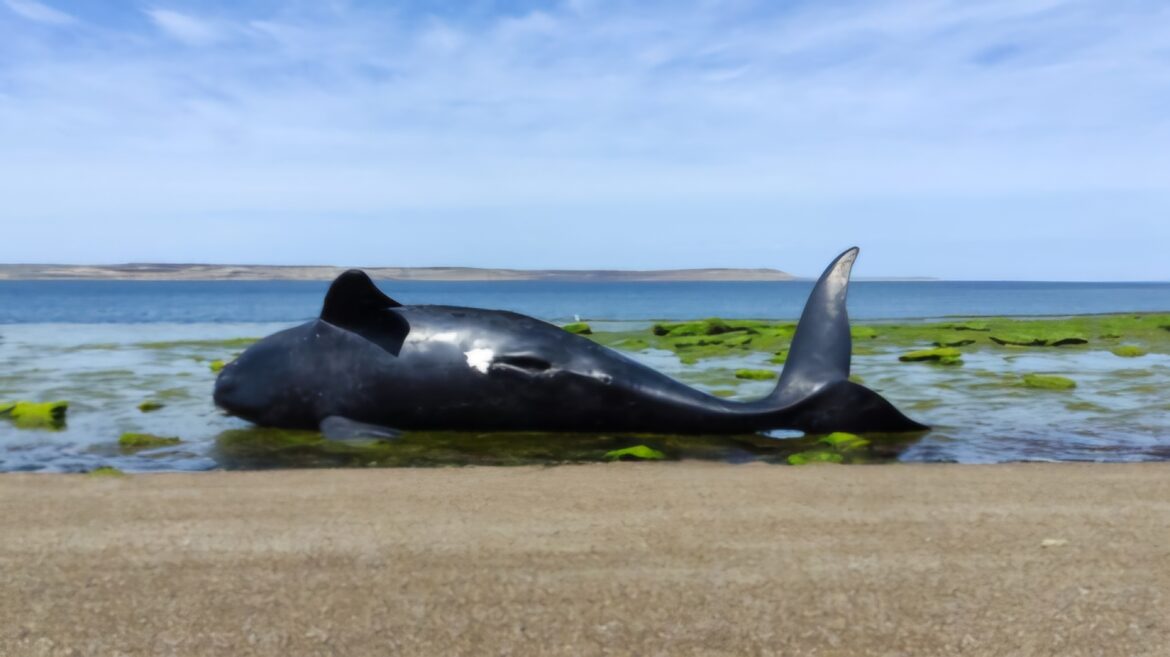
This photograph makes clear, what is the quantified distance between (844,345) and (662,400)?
5.48 feet

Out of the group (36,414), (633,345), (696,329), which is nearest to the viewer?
(36,414)

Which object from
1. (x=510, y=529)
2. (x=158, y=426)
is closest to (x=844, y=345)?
(x=510, y=529)

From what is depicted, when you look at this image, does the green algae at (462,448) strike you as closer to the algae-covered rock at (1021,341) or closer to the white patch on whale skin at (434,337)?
the white patch on whale skin at (434,337)

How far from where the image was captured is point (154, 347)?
73.7ft

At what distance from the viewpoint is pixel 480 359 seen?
9625 mm

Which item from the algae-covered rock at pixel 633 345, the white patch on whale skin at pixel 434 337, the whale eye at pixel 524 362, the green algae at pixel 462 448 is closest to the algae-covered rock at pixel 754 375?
the green algae at pixel 462 448

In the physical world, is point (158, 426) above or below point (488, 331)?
below

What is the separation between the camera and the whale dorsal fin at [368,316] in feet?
31.7

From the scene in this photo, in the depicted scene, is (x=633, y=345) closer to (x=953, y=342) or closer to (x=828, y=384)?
(x=953, y=342)

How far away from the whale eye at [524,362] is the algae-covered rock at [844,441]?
101 inches

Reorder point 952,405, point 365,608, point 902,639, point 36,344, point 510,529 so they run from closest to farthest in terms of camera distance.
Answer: point 902,639 < point 365,608 < point 510,529 < point 952,405 < point 36,344

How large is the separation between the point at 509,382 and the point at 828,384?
284 cm

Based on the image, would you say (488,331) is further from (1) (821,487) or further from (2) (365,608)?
(2) (365,608)

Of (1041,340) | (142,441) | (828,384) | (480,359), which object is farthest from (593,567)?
(1041,340)
